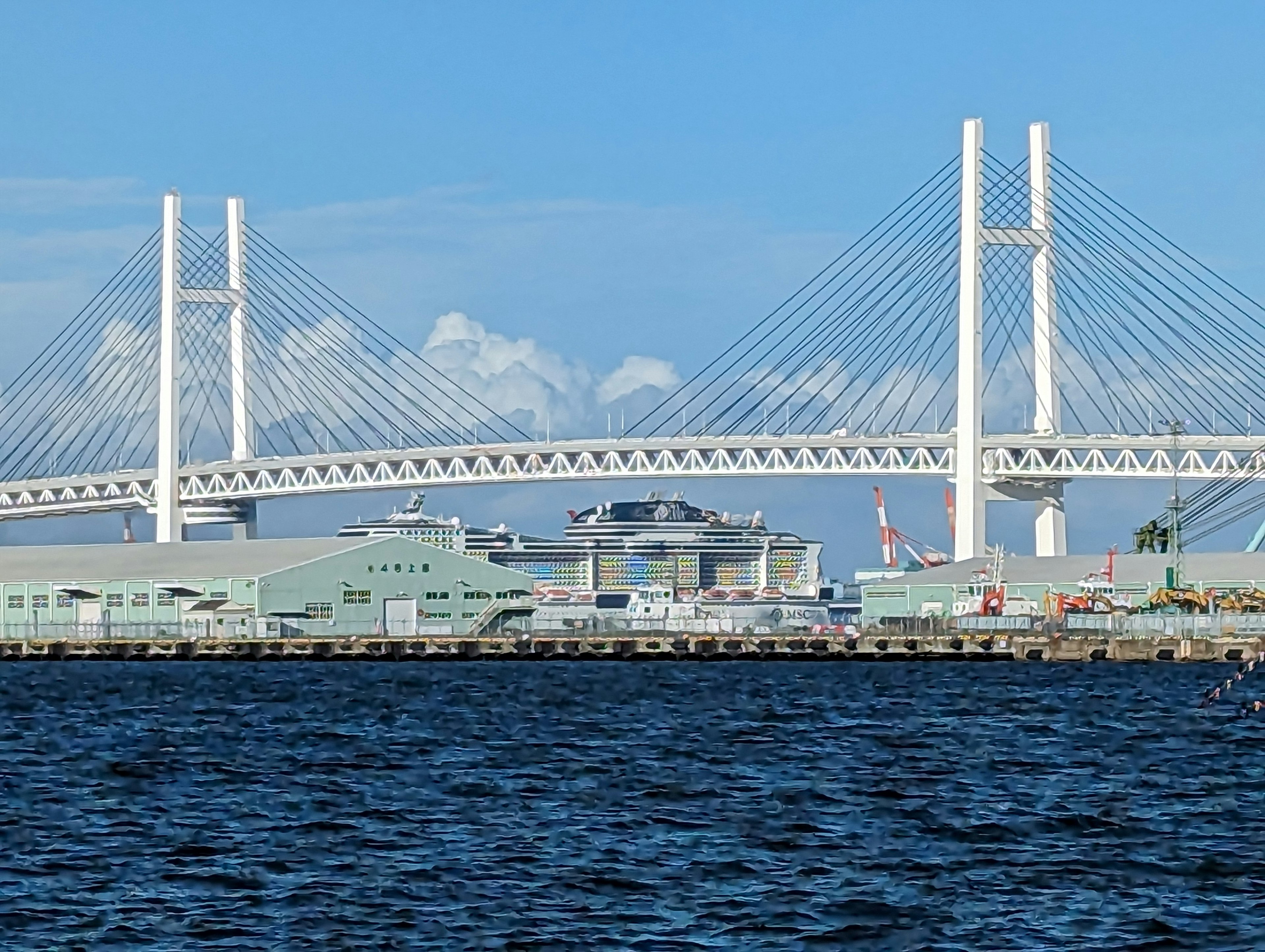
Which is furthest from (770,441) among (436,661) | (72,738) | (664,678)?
(72,738)

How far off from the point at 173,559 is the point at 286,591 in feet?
16.3

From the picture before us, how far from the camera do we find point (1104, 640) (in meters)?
48.5

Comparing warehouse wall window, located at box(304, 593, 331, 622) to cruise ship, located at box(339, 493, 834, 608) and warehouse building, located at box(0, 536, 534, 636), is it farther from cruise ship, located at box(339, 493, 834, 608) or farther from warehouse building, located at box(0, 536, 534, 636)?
cruise ship, located at box(339, 493, 834, 608)

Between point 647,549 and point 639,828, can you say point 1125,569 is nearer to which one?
point 639,828

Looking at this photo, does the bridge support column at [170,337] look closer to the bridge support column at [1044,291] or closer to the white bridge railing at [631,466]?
the white bridge railing at [631,466]

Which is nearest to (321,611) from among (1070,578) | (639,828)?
(1070,578)

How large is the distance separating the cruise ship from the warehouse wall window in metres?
75.9

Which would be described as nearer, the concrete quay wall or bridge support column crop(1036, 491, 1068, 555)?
the concrete quay wall

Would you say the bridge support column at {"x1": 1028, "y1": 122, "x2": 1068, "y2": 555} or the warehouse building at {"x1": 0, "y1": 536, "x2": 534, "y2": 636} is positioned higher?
the bridge support column at {"x1": 1028, "y1": 122, "x2": 1068, "y2": 555}

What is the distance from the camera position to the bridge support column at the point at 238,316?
6197 cm

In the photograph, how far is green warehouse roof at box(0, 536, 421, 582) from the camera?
58312 mm

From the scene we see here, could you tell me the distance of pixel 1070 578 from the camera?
188 ft

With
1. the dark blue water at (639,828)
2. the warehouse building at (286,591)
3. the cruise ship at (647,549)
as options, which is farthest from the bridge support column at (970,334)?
the cruise ship at (647,549)

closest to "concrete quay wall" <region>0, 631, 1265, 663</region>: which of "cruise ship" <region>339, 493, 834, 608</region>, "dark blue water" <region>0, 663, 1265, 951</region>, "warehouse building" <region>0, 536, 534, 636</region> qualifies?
"warehouse building" <region>0, 536, 534, 636</region>
